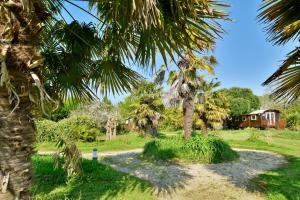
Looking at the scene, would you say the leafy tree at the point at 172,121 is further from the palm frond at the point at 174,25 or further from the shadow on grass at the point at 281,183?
the palm frond at the point at 174,25

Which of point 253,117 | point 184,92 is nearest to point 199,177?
point 184,92

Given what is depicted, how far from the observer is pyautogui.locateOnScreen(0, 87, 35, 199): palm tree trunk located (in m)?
3.32

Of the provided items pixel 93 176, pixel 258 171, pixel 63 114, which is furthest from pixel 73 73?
pixel 63 114

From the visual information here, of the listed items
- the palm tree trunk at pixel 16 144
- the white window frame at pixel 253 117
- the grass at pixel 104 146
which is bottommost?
the grass at pixel 104 146

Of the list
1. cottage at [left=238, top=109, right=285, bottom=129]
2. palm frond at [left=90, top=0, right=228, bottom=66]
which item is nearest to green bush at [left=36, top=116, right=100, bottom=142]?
palm frond at [left=90, top=0, right=228, bottom=66]

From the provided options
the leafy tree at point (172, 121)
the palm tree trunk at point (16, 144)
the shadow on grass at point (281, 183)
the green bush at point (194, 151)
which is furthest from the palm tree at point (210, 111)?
the palm tree trunk at point (16, 144)

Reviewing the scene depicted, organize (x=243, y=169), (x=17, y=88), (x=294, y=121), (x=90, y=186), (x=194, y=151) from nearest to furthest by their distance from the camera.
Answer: (x=17, y=88) < (x=90, y=186) < (x=243, y=169) < (x=194, y=151) < (x=294, y=121)

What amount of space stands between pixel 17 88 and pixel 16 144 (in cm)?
59

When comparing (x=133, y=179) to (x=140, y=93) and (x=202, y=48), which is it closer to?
(x=202, y=48)

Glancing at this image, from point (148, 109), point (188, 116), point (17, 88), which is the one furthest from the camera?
point (148, 109)

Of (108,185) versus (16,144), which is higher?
(16,144)

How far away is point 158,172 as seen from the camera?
11.7 metres

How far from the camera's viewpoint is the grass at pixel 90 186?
8.09 meters

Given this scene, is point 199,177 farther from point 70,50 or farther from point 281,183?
point 70,50
